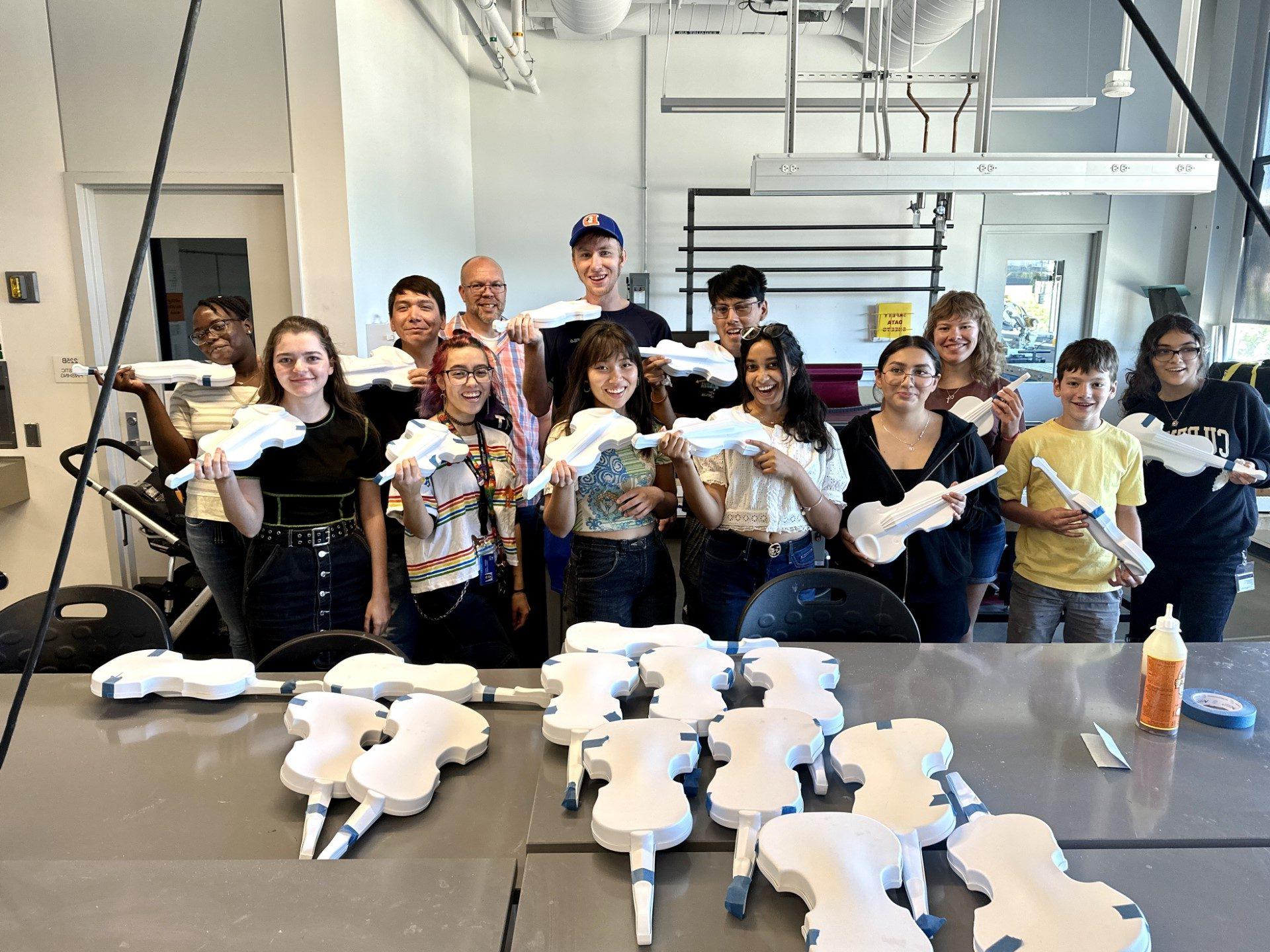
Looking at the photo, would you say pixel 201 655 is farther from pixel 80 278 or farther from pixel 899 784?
pixel 899 784

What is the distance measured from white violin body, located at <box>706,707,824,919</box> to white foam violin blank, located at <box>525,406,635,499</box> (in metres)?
0.80

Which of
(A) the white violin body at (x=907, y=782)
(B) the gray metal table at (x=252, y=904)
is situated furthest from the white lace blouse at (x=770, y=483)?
(B) the gray metal table at (x=252, y=904)

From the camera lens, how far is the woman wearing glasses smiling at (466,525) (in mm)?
2094

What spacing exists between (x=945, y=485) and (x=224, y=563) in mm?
2009

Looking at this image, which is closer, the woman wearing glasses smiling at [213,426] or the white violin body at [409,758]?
the white violin body at [409,758]

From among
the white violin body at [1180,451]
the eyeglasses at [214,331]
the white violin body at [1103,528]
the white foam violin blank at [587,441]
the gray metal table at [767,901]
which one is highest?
the eyeglasses at [214,331]

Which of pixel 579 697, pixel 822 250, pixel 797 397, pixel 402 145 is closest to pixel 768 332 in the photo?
pixel 797 397

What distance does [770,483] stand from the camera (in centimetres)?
214

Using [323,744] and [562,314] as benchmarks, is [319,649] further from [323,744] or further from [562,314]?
[562,314]

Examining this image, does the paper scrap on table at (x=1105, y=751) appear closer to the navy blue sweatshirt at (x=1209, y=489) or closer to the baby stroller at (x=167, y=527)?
the navy blue sweatshirt at (x=1209, y=489)

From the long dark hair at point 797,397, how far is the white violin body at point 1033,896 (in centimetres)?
124

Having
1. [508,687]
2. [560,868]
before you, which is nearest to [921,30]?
→ [508,687]

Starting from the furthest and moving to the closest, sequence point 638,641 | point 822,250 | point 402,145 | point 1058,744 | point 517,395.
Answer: point 822,250, point 402,145, point 517,395, point 638,641, point 1058,744

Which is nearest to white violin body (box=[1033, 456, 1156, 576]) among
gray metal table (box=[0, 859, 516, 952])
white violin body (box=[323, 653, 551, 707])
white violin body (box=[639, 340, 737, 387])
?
white violin body (box=[639, 340, 737, 387])
